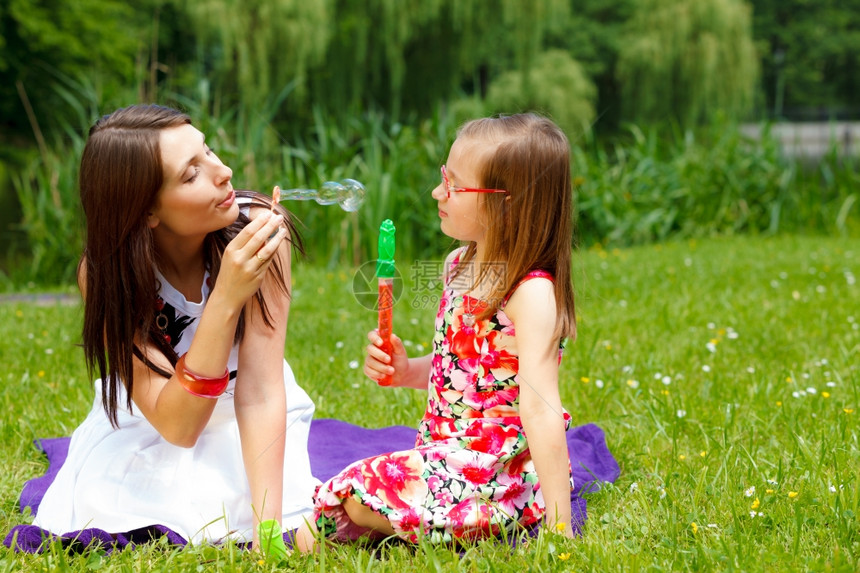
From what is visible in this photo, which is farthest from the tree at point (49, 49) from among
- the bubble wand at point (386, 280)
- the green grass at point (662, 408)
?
the bubble wand at point (386, 280)

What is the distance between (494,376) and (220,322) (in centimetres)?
61

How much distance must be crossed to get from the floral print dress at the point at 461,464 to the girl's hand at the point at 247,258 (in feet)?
1.53

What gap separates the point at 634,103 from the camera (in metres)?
14.6

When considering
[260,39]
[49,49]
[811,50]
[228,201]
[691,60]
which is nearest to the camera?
[228,201]

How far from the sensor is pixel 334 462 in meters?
2.47

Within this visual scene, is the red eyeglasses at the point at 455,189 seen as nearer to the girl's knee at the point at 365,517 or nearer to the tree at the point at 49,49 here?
the girl's knee at the point at 365,517

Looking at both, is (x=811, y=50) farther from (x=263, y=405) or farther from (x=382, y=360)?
(x=263, y=405)

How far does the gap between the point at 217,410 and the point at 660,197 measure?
6032 mm

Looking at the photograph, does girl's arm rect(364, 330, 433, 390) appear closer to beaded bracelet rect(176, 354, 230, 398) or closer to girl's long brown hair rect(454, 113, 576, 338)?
girl's long brown hair rect(454, 113, 576, 338)

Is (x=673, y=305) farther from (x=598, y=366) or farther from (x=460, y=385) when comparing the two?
(x=460, y=385)

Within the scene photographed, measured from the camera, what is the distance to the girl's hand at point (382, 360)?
1.95 metres

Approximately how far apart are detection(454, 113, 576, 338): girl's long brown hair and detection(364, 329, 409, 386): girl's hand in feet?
0.80

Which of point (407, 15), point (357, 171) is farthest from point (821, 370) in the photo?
point (407, 15)

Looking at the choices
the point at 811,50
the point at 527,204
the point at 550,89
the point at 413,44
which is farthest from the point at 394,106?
the point at 811,50
